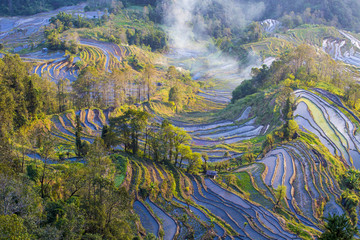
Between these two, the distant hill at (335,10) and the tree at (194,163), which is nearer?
the tree at (194,163)

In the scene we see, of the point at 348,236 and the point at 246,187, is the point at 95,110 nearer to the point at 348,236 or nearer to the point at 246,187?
the point at 246,187

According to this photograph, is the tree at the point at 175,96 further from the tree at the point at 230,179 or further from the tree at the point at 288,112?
the tree at the point at 230,179

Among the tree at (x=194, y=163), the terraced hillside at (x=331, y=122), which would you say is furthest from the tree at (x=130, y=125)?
the terraced hillside at (x=331, y=122)

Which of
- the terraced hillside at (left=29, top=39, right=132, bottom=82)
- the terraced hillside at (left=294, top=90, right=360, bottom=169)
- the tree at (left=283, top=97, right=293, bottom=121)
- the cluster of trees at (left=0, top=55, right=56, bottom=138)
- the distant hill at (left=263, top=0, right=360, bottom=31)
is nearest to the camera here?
the cluster of trees at (left=0, top=55, right=56, bottom=138)

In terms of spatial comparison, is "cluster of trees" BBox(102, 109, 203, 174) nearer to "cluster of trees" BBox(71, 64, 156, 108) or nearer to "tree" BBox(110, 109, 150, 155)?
"tree" BBox(110, 109, 150, 155)

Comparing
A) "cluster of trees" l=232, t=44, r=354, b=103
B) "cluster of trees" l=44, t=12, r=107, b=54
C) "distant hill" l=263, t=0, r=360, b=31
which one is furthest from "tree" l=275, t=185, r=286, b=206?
"distant hill" l=263, t=0, r=360, b=31

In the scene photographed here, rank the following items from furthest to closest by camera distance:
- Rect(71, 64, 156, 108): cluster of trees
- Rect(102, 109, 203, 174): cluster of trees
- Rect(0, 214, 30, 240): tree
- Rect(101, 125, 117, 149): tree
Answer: Rect(71, 64, 156, 108): cluster of trees
Rect(101, 125, 117, 149): tree
Rect(102, 109, 203, 174): cluster of trees
Rect(0, 214, 30, 240): tree

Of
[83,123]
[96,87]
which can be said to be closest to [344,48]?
[96,87]

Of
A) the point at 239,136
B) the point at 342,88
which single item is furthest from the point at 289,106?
the point at 342,88
